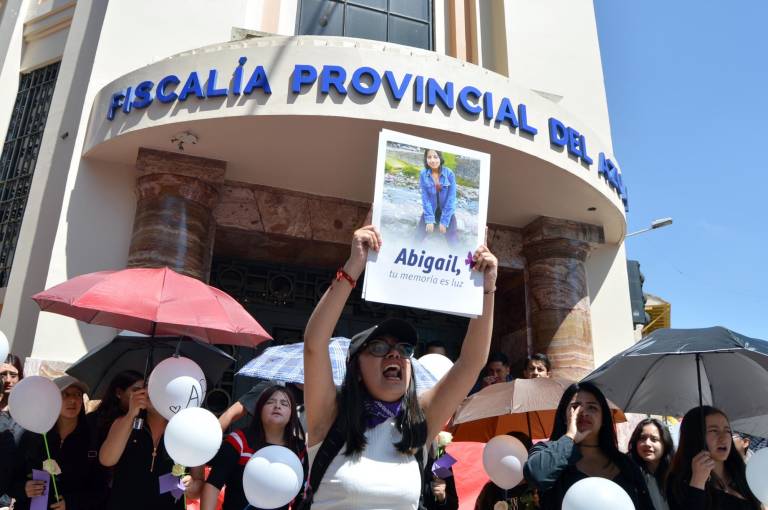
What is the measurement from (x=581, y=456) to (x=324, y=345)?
1573mm

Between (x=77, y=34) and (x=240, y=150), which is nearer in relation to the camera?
(x=240, y=150)

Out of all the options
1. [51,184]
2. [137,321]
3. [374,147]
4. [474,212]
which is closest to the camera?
[474,212]

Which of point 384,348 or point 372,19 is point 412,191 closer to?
point 384,348

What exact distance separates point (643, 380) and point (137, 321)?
11.4 ft

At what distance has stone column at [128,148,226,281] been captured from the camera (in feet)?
23.1

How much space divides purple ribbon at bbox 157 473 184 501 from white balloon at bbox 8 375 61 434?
0.78 metres

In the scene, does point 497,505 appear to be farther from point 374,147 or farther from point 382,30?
point 382,30

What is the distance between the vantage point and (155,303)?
3752 mm

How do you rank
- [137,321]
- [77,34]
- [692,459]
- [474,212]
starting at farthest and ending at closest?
1. [77,34]
2. [137,321]
3. [692,459]
4. [474,212]

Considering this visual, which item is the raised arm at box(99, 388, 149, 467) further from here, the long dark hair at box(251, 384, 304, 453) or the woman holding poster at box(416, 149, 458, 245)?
the woman holding poster at box(416, 149, 458, 245)

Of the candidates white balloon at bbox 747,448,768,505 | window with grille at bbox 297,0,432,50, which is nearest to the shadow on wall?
window with grille at bbox 297,0,432,50

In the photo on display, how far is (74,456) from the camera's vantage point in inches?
148

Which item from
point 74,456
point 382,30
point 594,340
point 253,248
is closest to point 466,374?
point 74,456

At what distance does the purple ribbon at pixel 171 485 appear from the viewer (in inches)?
130
